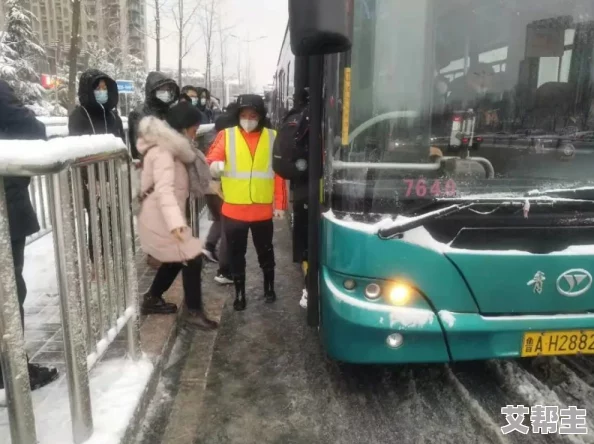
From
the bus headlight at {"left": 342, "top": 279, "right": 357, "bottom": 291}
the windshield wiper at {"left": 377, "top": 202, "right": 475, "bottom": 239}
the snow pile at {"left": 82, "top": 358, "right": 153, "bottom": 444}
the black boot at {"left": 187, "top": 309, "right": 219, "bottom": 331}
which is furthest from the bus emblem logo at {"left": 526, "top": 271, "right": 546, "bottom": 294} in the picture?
the black boot at {"left": 187, "top": 309, "right": 219, "bottom": 331}

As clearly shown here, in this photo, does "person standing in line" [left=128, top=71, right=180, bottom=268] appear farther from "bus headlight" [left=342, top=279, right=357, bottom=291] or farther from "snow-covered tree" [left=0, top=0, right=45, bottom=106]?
"snow-covered tree" [left=0, top=0, right=45, bottom=106]

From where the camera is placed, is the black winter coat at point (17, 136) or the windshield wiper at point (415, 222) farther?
the windshield wiper at point (415, 222)

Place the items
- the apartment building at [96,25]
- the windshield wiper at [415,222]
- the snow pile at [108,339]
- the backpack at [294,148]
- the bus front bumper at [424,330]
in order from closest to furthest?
the snow pile at [108,339], the windshield wiper at [415,222], the bus front bumper at [424,330], the backpack at [294,148], the apartment building at [96,25]

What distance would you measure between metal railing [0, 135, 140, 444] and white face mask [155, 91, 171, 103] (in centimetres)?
243

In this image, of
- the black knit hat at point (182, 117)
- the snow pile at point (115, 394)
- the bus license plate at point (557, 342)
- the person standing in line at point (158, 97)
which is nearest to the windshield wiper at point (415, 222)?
the bus license plate at point (557, 342)

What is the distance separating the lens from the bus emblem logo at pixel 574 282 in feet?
9.24

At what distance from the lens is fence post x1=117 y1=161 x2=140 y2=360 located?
9.39 ft

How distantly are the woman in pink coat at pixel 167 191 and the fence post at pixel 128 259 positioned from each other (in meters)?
0.42

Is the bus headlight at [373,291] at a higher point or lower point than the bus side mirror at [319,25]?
lower

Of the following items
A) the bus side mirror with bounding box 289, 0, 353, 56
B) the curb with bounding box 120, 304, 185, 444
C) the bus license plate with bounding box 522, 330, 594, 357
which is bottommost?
the curb with bounding box 120, 304, 185, 444

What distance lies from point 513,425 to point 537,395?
37 centimetres

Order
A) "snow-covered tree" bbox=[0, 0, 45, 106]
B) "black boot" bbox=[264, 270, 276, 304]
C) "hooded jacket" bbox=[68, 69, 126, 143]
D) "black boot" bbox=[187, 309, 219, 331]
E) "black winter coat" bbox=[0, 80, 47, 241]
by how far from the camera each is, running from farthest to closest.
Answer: "snow-covered tree" bbox=[0, 0, 45, 106], "black boot" bbox=[264, 270, 276, 304], "hooded jacket" bbox=[68, 69, 126, 143], "black boot" bbox=[187, 309, 219, 331], "black winter coat" bbox=[0, 80, 47, 241]

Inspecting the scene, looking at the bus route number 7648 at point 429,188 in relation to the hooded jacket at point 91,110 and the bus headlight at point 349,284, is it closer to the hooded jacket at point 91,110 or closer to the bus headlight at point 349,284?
the bus headlight at point 349,284

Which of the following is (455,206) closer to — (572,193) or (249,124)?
(572,193)
